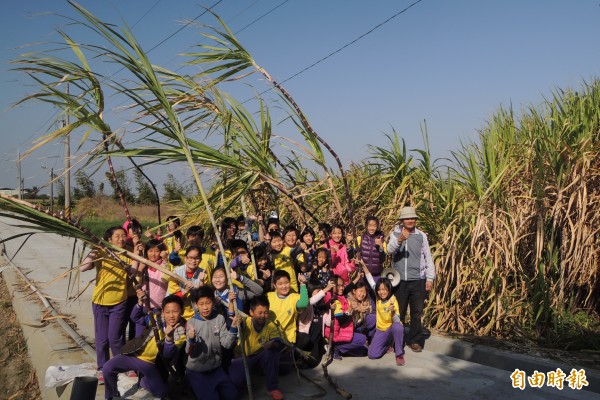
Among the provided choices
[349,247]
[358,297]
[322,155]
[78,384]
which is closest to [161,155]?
[322,155]

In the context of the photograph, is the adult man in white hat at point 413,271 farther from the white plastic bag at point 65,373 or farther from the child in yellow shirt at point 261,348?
the white plastic bag at point 65,373

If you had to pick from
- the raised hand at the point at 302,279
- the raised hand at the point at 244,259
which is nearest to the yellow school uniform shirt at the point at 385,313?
the raised hand at the point at 302,279

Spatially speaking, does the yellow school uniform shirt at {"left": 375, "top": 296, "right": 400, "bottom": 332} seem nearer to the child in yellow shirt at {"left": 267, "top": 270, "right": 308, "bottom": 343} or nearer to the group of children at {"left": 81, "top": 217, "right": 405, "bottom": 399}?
the group of children at {"left": 81, "top": 217, "right": 405, "bottom": 399}

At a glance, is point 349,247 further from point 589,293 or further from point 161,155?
point 161,155

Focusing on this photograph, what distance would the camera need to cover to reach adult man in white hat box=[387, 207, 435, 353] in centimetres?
585

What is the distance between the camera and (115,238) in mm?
4902

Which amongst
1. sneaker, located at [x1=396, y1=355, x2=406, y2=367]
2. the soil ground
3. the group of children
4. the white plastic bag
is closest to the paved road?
sneaker, located at [x1=396, y1=355, x2=406, y2=367]

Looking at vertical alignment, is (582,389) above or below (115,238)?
below

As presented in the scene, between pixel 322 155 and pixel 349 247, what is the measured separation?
110 inches

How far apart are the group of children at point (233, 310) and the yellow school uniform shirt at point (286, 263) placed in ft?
0.04

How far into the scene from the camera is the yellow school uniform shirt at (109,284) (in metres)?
5.05

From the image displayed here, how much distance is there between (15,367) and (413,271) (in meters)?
5.04

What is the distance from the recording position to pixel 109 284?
5.07m

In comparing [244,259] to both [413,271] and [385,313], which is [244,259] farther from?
[413,271]
